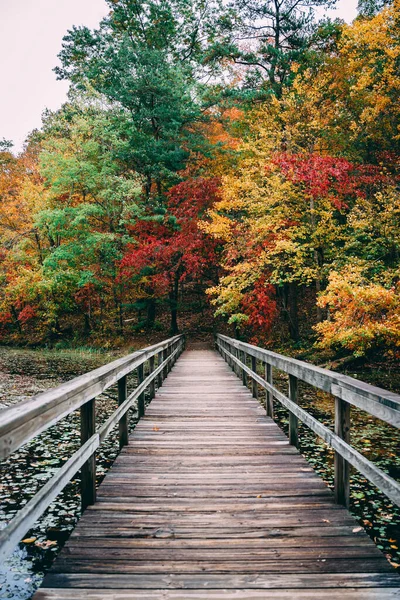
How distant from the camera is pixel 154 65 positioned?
21.0 m

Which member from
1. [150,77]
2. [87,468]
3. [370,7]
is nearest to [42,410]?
[87,468]

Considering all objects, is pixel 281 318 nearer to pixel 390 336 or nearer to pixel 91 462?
pixel 390 336

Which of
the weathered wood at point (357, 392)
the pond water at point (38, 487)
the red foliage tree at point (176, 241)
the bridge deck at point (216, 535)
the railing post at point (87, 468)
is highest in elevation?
the red foliage tree at point (176, 241)

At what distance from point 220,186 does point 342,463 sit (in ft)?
58.0

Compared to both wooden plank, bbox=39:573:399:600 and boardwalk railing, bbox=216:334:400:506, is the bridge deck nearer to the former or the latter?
wooden plank, bbox=39:573:399:600

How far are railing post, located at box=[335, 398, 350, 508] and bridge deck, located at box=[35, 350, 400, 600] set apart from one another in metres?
0.11

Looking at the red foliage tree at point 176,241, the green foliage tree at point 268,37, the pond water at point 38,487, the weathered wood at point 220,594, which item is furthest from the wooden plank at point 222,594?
the green foliage tree at point 268,37

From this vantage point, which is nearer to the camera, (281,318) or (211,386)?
(211,386)

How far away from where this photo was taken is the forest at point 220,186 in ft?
46.9

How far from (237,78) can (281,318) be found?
1349 centimetres

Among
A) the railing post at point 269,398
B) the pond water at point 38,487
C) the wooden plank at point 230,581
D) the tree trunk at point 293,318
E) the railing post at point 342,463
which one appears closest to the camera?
the wooden plank at point 230,581

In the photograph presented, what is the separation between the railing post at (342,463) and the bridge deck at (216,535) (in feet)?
0.37

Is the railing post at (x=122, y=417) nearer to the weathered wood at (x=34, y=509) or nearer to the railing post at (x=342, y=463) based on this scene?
the weathered wood at (x=34, y=509)

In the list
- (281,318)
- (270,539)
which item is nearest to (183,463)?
(270,539)
